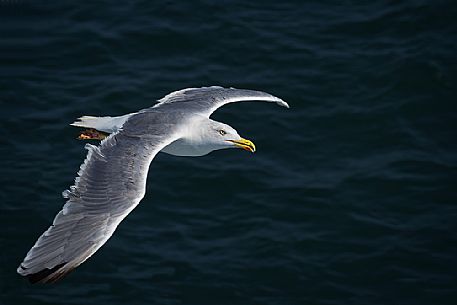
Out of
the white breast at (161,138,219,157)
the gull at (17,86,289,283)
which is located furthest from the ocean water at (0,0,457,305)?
the white breast at (161,138,219,157)

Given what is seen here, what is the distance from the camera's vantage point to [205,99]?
14922mm

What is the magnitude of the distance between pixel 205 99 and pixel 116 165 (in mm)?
2929

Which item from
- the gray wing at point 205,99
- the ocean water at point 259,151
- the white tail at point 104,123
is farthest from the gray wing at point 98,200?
the ocean water at point 259,151

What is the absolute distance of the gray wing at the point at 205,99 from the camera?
14.5m

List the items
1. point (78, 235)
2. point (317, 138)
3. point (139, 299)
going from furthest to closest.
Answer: point (317, 138)
point (139, 299)
point (78, 235)

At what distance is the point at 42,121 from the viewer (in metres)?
18.6

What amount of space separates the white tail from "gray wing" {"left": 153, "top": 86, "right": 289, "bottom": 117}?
2.73 feet

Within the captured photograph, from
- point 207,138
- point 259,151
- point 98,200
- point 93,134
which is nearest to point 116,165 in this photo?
point 98,200

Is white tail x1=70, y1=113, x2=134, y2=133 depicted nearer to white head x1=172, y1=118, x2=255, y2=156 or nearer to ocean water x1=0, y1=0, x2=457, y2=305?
white head x1=172, y1=118, x2=255, y2=156

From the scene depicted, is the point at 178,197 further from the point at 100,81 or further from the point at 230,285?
the point at 100,81

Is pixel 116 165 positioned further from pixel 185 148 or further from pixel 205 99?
pixel 205 99

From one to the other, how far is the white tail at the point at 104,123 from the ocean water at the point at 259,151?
3027 mm

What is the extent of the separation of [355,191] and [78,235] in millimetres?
7179

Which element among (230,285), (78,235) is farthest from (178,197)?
(78,235)
